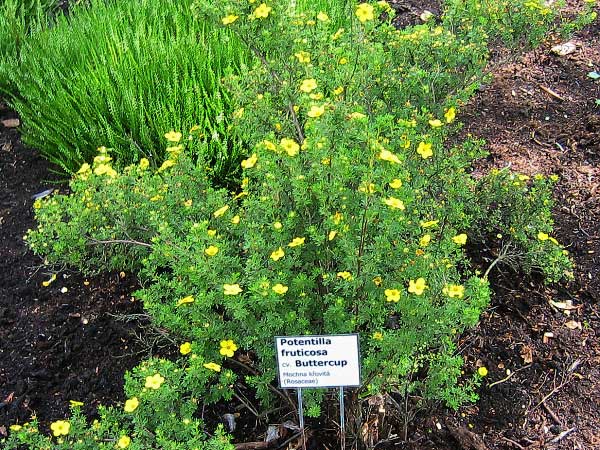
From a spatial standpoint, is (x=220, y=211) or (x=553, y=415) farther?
(x=553, y=415)

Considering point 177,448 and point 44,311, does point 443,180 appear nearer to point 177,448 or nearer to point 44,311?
point 177,448

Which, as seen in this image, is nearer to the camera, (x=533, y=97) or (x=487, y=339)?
(x=487, y=339)

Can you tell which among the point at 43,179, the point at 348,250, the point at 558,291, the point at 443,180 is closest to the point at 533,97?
the point at 558,291

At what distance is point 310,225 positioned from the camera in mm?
1853

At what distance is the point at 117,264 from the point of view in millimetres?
2352

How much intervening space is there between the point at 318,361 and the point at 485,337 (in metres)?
1.07

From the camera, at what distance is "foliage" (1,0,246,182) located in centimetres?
311

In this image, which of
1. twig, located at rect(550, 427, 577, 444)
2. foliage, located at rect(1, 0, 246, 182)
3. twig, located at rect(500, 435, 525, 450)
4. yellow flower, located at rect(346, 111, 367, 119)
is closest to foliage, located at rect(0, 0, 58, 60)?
foliage, located at rect(1, 0, 246, 182)

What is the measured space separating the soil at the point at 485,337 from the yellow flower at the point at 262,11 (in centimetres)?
124

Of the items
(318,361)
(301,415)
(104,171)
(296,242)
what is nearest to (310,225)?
(296,242)

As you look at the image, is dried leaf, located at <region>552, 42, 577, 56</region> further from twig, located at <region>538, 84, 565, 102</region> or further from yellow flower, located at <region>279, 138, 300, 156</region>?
yellow flower, located at <region>279, 138, 300, 156</region>

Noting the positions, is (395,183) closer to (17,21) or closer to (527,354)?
(527,354)

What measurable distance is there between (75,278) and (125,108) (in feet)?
2.94

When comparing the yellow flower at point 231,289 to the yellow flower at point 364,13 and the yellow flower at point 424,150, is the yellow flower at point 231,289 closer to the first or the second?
the yellow flower at point 424,150
